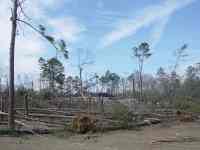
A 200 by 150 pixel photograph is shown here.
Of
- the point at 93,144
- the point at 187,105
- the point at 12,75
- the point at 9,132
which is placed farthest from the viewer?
the point at 187,105

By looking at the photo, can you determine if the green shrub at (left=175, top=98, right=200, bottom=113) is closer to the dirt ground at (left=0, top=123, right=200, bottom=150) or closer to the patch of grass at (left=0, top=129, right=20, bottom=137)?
the dirt ground at (left=0, top=123, right=200, bottom=150)

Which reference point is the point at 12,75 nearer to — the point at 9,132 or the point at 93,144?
the point at 9,132

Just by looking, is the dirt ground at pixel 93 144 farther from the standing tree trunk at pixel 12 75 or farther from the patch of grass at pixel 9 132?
the standing tree trunk at pixel 12 75

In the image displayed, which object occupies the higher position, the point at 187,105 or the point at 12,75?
the point at 12,75

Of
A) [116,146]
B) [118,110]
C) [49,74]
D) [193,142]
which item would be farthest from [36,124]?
[49,74]

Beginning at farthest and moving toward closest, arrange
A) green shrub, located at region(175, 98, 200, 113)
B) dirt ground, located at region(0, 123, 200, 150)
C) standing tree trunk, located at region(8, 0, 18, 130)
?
1. green shrub, located at region(175, 98, 200, 113)
2. standing tree trunk, located at region(8, 0, 18, 130)
3. dirt ground, located at region(0, 123, 200, 150)

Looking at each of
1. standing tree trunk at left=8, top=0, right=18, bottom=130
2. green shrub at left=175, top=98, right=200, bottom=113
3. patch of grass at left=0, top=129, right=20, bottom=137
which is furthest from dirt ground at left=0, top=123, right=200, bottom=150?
green shrub at left=175, top=98, right=200, bottom=113

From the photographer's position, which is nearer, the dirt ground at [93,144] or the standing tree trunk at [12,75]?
the dirt ground at [93,144]

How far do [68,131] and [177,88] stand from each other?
106 ft

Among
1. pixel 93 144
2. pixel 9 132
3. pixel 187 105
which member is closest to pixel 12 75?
pixel 9 132

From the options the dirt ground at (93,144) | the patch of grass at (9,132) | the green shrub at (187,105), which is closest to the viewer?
the dirt ground at (93,144)

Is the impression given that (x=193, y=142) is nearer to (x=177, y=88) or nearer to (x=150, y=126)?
(x=150, y=126)

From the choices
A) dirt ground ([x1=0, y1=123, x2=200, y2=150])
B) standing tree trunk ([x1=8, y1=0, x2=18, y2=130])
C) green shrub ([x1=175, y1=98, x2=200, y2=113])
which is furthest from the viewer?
green shrub ([x1=175, y1=98, x2=200, y2=113])

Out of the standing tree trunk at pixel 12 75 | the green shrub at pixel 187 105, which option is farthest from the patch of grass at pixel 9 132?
the green shrub at pixel 187 105
